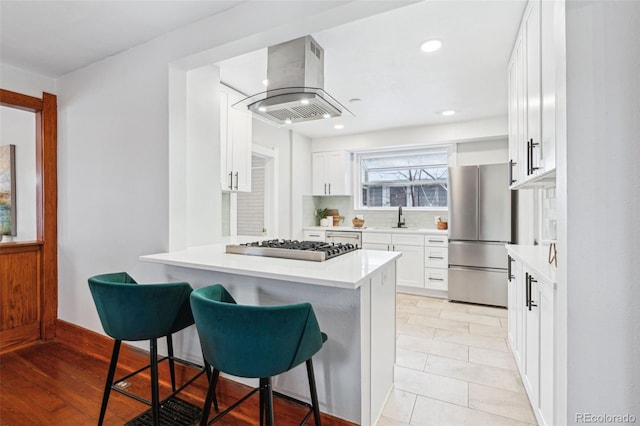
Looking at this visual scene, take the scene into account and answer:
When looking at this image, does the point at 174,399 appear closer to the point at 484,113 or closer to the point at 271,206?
the point at 271,206

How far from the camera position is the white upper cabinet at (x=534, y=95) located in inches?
57.9

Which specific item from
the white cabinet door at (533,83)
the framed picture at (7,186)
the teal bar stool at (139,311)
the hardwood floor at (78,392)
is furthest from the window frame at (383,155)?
the framed picture at (7,186)

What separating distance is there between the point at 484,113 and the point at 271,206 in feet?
10.4

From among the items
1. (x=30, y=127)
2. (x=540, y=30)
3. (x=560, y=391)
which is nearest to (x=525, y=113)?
(x=540, y=30)

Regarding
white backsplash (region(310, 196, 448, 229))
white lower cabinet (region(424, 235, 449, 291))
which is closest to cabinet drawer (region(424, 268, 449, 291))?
white lower cabinet (region(424, 235, 449, 291))

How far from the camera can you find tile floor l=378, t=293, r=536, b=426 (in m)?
1.84

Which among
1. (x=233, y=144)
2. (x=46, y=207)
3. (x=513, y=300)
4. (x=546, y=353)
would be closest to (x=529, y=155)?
(x=546, y=353)

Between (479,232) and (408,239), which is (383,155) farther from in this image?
(479,232)

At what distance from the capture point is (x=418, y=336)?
3.01 m

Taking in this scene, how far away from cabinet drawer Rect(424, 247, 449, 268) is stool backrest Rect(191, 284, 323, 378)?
11.6 ft

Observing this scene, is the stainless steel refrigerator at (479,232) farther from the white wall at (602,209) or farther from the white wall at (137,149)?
the white wall at (602,209)

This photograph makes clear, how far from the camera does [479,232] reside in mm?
4023

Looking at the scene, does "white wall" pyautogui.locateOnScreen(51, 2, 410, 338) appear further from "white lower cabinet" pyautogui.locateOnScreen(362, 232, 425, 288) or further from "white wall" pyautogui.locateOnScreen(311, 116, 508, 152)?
"white wall" pyautogui.locateOnScreen(311, 116, 508, 152)

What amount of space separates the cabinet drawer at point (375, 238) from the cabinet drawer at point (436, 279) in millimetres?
684
